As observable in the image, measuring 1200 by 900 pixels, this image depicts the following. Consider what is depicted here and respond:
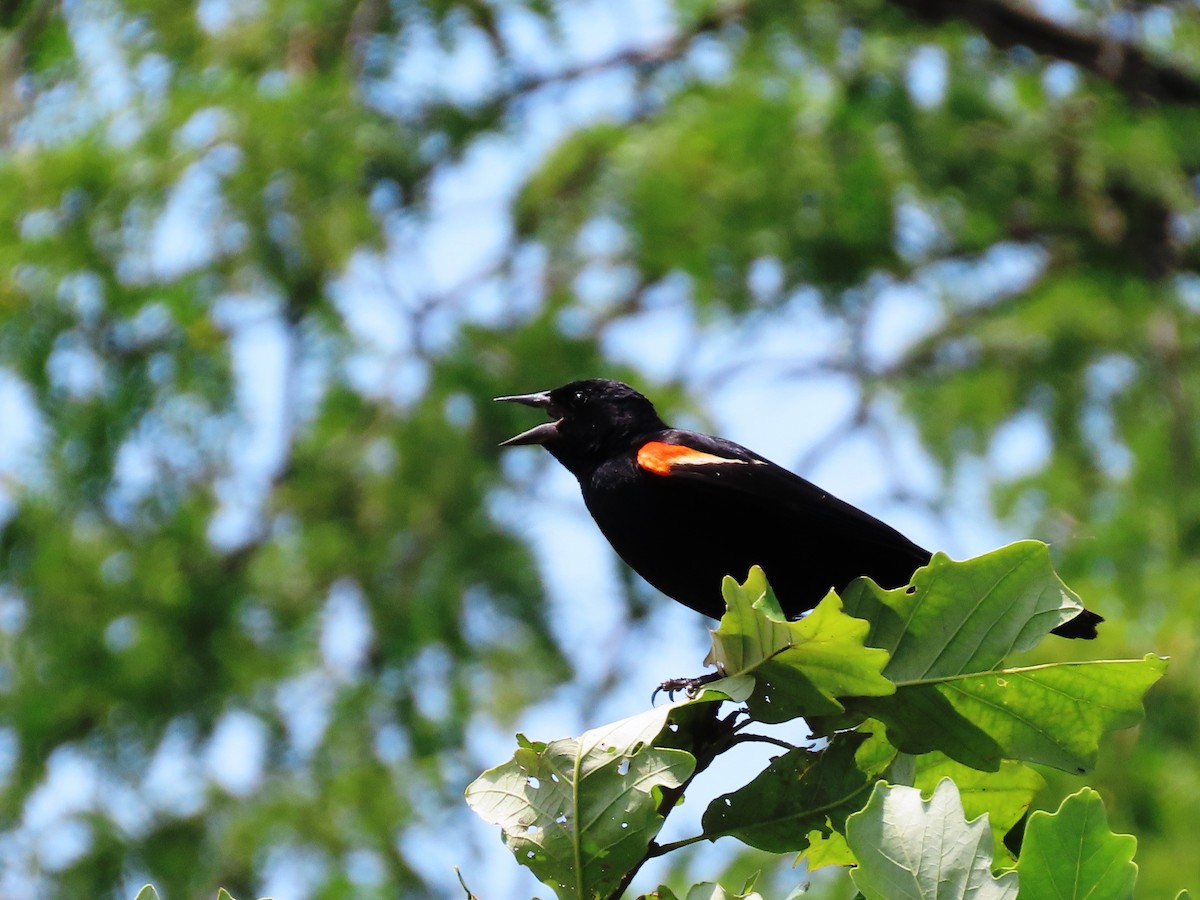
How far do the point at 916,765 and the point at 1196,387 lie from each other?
686 cm

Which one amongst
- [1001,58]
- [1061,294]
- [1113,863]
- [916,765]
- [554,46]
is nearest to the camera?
[1113,863]

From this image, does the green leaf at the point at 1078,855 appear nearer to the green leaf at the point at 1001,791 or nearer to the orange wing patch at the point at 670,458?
the green leaf at the point at 1001,791

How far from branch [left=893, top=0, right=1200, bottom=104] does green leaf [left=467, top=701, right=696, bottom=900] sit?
17.9 ft

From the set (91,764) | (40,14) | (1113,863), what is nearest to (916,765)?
(1113,863)

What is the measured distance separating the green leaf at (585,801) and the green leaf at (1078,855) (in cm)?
38

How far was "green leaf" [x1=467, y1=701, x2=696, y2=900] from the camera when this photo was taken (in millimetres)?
1508

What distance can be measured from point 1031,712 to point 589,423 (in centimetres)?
175

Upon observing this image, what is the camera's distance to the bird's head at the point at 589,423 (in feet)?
10.2

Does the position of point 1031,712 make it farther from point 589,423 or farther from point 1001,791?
point 589,423

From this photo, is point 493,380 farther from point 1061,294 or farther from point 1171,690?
point 1061,294

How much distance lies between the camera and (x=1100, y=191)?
6.70 metres

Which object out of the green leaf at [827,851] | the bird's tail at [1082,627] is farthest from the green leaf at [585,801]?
the bird's tail at [1082,627]

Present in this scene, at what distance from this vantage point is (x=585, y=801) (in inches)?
60.3

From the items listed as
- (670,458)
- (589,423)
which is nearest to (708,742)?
(670,458)
